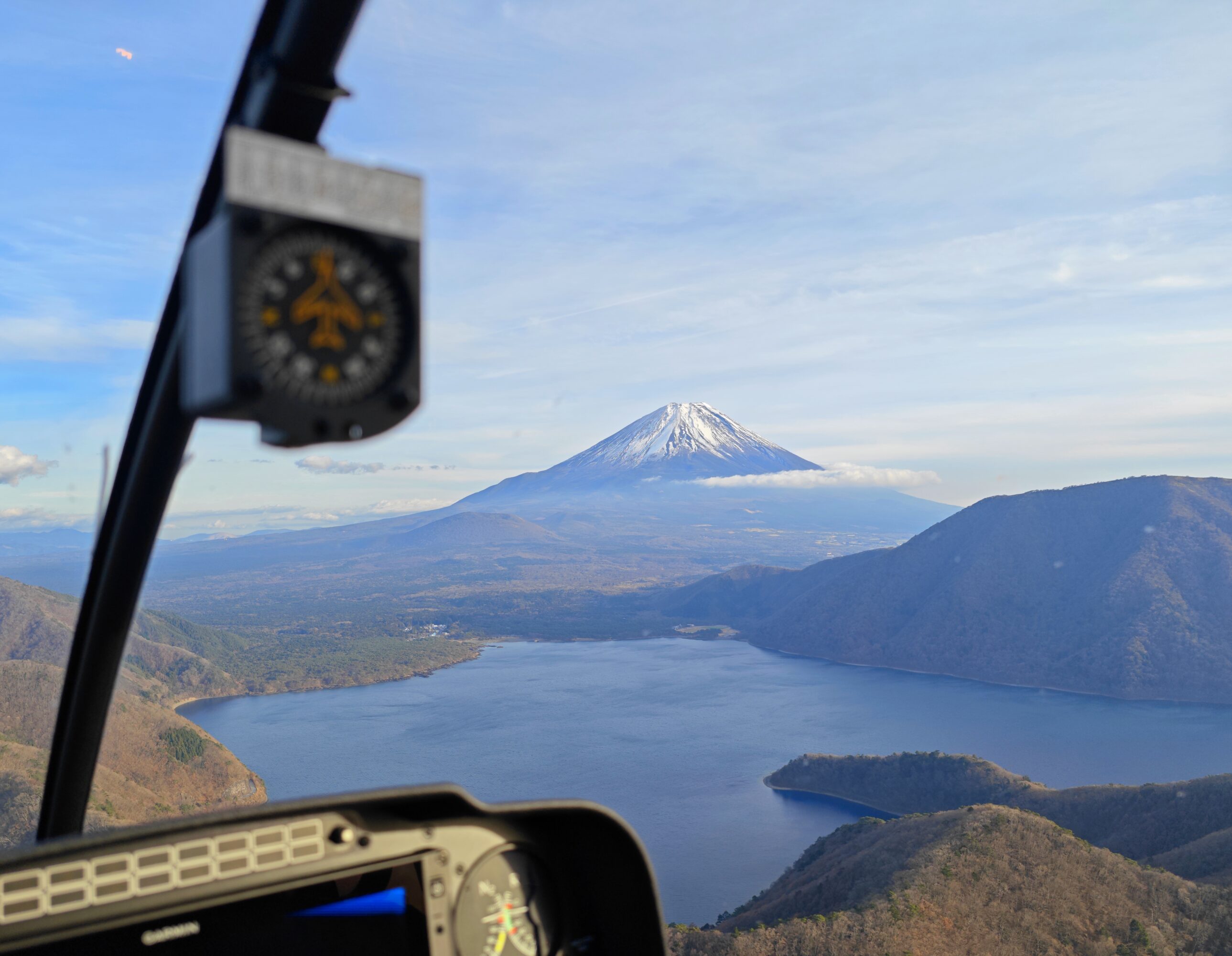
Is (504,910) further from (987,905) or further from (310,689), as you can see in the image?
(310,689)

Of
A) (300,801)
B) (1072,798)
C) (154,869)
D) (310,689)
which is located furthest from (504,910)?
(310,689)

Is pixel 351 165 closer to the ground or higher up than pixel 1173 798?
higher up

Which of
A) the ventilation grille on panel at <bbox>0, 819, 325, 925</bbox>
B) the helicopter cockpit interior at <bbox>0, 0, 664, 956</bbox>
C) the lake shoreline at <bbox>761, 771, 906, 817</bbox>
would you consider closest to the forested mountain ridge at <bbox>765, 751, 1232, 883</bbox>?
the lake shoreline at <bbox>761, 771, 906, 817</bbox>

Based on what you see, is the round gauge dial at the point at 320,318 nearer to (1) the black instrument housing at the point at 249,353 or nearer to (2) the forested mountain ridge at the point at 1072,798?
(1) the black instrument housing at the point at 249,353

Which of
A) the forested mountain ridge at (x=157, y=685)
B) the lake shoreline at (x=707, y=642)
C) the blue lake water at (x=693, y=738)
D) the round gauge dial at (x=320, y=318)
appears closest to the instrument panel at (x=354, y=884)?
the forested mountain ridge at (x=157, y=685)

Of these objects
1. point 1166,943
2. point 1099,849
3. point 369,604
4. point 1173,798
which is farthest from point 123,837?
point 369,604

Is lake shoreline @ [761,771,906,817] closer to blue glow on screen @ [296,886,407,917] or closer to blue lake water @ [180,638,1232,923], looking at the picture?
blue lake water @ [180,638,1232,923]

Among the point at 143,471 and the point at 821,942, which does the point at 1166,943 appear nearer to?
the point at 821,942
